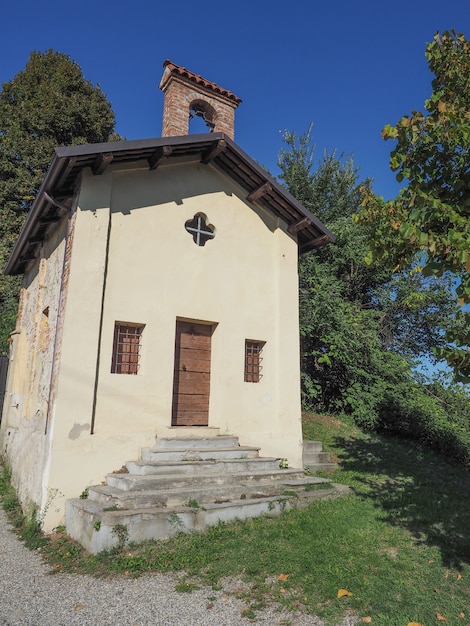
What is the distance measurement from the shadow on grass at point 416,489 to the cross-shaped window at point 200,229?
17.1 ft

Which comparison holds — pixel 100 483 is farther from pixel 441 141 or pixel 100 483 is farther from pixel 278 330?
pixel 441 141

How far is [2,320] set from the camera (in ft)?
52.9

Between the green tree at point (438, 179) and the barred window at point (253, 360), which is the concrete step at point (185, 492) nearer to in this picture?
the barred window at point (253, 360)

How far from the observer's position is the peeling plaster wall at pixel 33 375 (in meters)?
7.24

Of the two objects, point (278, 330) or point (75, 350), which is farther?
point (278, 330)

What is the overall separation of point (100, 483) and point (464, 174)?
20.0 ft

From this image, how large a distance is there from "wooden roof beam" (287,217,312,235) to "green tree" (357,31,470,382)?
4570 millimetres

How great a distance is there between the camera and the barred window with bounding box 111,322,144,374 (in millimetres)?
7477

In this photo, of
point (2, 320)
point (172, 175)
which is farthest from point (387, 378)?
point (2, 320)

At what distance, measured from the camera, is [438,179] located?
15.4 ft

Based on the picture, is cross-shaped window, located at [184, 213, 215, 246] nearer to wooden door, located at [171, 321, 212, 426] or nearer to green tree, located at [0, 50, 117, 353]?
wooden door, located at [171, 321, 212, 426]

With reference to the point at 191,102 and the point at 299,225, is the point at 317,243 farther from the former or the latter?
the point at 191,102

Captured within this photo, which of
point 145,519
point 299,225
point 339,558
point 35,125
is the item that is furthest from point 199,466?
point 35,125

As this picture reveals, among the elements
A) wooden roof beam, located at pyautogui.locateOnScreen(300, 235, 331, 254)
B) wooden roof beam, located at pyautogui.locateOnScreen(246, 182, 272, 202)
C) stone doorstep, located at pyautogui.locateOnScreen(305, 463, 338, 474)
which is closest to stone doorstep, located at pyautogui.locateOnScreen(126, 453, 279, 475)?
stone doorstep, located at pyautogui.locateOnScreen(305, 463, 338, 474)
